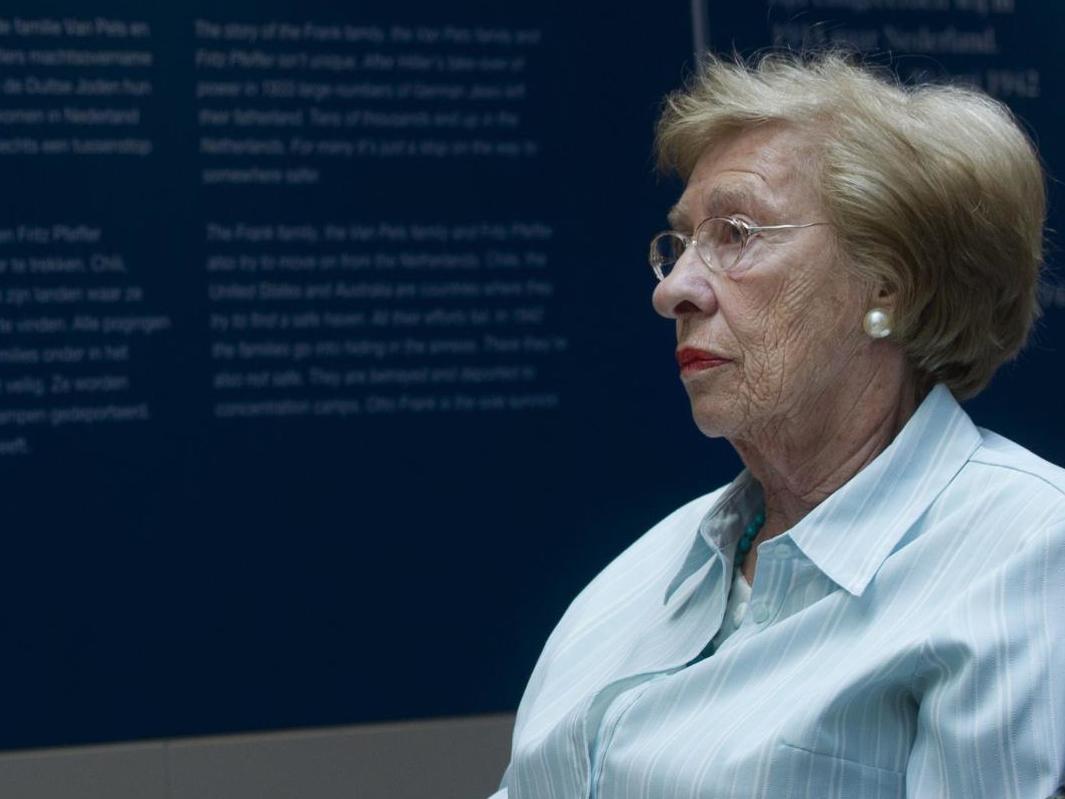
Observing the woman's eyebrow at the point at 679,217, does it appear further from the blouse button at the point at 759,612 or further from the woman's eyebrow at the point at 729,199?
the blouse button at the point at 759,612

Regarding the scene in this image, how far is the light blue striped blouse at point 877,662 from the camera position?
1.39m

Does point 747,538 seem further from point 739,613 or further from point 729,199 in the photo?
point 729,199

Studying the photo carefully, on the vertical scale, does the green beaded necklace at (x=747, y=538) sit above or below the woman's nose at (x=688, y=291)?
below

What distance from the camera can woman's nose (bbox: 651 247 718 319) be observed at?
1.74m

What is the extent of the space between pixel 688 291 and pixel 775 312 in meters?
0.10

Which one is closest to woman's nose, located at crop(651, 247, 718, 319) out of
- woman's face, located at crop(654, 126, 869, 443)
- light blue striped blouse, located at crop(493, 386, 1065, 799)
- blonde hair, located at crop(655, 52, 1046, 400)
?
woman's face, located at crop(654, 126, 869, 443)

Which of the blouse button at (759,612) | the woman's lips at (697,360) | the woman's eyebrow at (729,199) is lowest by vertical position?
the blouse button at (759,612)

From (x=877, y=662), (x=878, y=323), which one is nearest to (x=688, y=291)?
(x=878, y=323)

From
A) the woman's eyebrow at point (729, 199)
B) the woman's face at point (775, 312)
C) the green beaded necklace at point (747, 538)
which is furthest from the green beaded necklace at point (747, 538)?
the woman's eyebrow at point (729, 199)

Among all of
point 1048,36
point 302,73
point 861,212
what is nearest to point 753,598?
point 861,212

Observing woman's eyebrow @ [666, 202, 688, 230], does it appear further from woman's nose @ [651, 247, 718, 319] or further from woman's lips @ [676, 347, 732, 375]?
woman's lips @ [676, 347, 732, 375]

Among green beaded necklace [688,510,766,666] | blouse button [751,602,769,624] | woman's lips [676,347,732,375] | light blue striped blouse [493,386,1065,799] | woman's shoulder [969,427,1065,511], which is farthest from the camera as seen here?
green beaded necklace [688,510,766,666]

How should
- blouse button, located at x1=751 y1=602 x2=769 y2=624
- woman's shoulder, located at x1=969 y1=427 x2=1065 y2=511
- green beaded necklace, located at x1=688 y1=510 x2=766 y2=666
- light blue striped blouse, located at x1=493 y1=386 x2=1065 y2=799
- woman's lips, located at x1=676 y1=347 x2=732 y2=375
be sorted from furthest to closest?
green beaded necklace, located at x1=688 y1=510 x2=766 y2=666 → woman's lips, located at x1=676 y1=347 x2=732 y2=375 → blouse button, located at x1=751 y1=602 x2=769 y2=624 → woman's shoulder, located at x1=969 y1=427 x2=1065 y2=511 → light blue striped blouse, located at x1=493 y1=386 x2=1065 y2=799

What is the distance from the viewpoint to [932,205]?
1.64m
